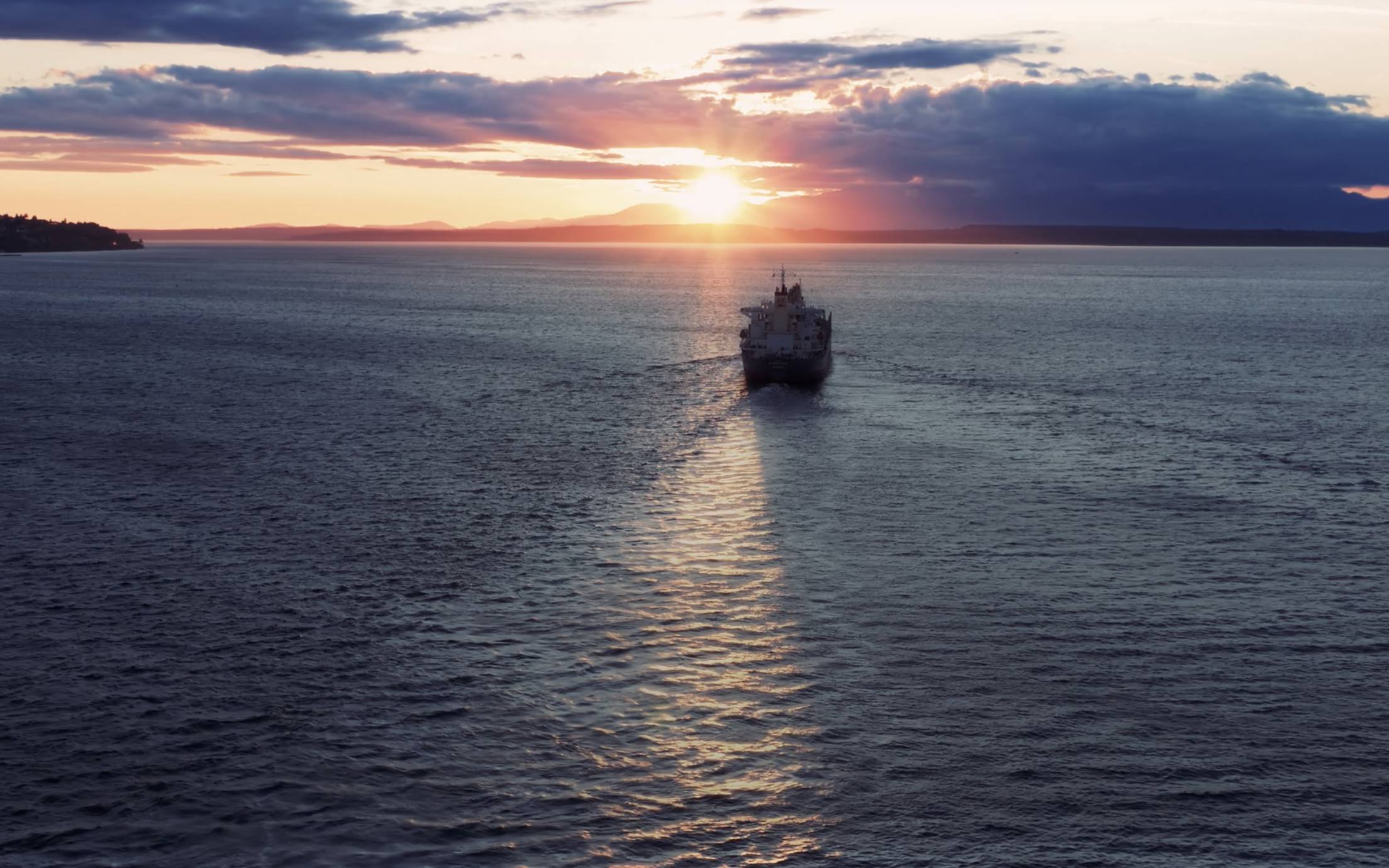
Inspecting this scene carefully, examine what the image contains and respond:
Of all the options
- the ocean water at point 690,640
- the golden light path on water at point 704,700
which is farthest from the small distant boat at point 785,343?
the golden light path on water at point 704,700

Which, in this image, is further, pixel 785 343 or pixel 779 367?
pixel 785 343

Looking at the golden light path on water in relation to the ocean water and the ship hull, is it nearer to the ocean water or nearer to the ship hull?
the ocean water

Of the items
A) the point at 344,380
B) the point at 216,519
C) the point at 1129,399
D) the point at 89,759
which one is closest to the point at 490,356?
the point at 344,380

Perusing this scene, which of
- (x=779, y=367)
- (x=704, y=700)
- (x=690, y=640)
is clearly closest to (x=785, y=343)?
(x=779, y=367)

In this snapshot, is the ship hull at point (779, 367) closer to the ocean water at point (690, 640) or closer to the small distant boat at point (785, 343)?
the small distant boat at point (785, 343)

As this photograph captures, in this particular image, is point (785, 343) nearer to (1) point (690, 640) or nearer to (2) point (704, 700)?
(1) point (690, 640)

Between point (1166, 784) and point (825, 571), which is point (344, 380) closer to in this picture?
point (825, 571)
